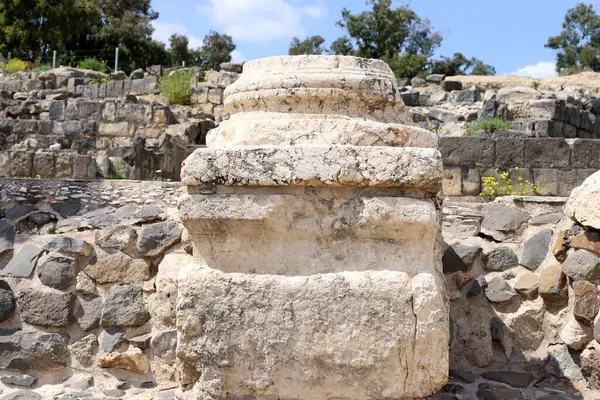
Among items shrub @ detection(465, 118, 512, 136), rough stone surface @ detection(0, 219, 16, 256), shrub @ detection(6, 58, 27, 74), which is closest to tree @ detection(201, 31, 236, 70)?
shrub @ detection(6, 58, 27, 74)

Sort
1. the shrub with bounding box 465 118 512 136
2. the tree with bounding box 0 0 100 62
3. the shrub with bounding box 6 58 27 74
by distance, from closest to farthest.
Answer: the shrub with bounding box 465 118 512 136, the shrub with bounding box 6 58 27 74, the tree with bounding box 0 0 100 62

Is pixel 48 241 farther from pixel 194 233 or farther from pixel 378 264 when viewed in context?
pixel 378 264

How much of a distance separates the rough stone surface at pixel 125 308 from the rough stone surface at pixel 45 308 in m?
0.19

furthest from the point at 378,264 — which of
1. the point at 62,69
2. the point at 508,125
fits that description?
the point at 62,69

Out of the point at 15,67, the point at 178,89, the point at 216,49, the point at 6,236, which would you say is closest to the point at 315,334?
the point at 6,236

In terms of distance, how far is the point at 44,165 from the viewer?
8414mm

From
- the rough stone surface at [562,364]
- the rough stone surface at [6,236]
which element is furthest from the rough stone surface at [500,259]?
the rough stone surface at [6,236]

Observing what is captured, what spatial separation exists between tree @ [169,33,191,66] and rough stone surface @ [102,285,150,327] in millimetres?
28019

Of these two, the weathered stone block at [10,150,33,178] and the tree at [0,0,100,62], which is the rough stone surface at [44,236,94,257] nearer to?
the weathered stone block at [10,150,33,178]

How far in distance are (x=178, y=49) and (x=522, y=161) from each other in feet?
81.7

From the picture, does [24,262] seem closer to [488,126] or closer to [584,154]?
[584,154]

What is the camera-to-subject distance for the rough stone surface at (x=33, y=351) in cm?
334

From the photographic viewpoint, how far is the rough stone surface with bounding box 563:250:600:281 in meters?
3.22

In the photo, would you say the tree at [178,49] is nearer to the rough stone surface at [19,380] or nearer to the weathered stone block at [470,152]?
the weathered stone block at [470,152]
